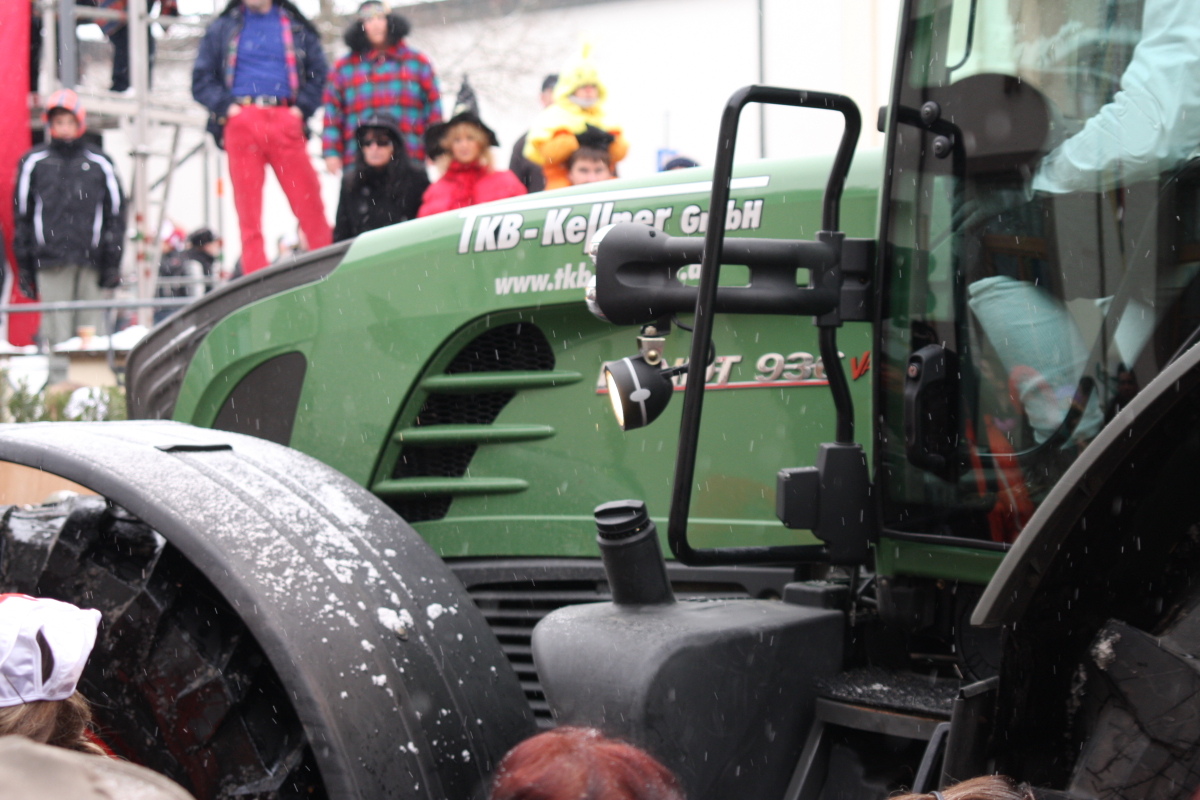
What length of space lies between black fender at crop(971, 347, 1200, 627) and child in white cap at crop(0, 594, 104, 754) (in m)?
1.08

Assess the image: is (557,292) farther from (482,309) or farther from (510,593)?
(510,593)

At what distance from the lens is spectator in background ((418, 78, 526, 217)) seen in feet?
12.9

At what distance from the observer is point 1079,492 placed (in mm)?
1373

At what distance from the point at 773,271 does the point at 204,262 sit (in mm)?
10820

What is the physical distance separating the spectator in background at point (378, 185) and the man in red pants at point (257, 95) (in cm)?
205

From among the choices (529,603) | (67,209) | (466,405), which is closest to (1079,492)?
(529,603)

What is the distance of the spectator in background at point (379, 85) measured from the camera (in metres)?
5.77

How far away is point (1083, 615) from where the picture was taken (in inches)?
58.7

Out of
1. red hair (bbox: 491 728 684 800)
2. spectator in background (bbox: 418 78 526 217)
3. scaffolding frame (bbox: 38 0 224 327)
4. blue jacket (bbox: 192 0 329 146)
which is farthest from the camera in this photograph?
scaffolding frame (bbox: 38 0 224 327)

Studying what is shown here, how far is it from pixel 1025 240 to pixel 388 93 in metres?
4.47

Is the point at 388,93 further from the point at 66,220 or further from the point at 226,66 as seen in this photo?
the point at 66,220

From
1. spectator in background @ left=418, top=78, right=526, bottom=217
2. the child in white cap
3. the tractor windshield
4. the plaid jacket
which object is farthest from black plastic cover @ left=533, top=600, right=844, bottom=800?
the plaid jacket

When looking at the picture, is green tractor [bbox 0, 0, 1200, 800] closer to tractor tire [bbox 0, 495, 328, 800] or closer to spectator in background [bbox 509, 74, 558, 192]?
tractor tire [bbox 0, 495, 328, 800]

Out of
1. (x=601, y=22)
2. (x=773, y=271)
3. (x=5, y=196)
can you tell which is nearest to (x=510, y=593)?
(x=773, y=271)
